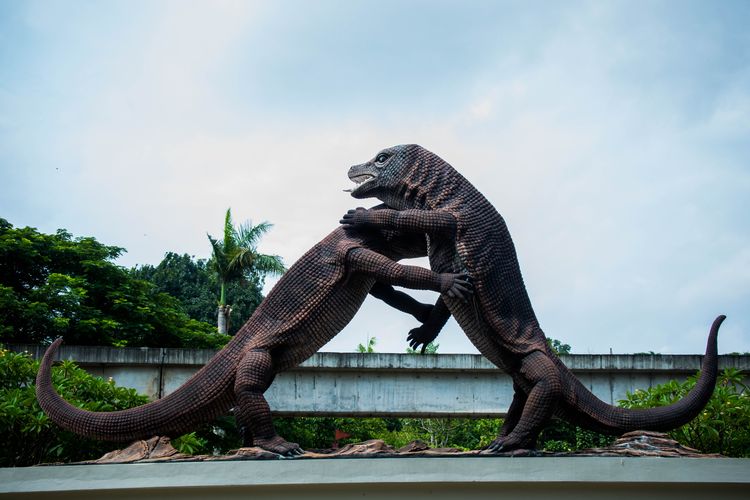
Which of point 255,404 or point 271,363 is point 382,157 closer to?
point 271,363

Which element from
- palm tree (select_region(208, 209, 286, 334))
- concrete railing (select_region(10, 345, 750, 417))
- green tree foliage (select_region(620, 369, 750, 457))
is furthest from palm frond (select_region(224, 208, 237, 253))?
green tree foliage (select_region(620, 369, 750, 457))

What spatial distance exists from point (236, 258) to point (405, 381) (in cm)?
1359

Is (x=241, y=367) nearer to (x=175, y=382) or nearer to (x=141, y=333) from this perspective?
(x=175, y=382)

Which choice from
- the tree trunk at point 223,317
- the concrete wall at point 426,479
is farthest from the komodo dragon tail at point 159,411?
the tree trunk at point 223,317

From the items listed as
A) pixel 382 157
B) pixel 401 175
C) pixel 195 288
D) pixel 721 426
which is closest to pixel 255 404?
pixel 401 175

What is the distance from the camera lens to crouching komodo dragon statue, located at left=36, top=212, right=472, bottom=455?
26.0 ft

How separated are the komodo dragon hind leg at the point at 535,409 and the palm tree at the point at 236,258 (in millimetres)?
20580

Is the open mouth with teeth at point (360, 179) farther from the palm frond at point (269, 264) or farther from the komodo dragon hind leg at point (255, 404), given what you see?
the palm frond at point (269, 264)

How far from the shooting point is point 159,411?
26.3 ft

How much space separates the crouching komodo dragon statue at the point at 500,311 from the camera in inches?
311

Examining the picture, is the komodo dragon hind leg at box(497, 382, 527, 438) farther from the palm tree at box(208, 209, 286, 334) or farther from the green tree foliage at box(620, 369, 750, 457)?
the palm tree at box(208, 209, 286, 334)

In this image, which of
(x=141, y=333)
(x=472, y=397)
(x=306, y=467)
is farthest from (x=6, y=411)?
(x=141, y=333)

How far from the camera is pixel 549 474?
22.8 feet

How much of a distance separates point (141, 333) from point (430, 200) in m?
16.9
